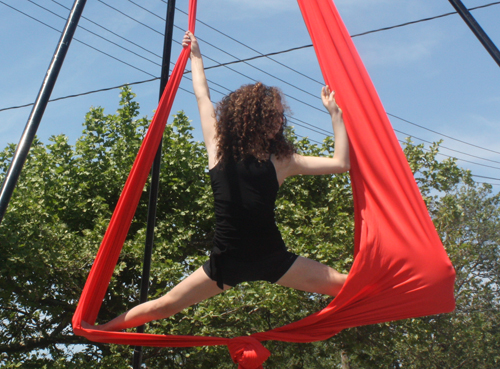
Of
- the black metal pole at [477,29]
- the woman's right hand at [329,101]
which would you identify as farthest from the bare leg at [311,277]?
the black metal pole at [477,29]

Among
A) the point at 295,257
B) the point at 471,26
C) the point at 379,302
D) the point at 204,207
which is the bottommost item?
the point at 379,302

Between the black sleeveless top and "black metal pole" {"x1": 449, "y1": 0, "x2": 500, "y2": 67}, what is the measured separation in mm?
1841

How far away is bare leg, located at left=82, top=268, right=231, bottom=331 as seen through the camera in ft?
7.17

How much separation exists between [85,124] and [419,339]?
18.5 ft

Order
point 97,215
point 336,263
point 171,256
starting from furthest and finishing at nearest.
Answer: point 97,215
point 171,256
point 336,263

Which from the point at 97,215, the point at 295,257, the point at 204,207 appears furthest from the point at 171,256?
the point at 295,257

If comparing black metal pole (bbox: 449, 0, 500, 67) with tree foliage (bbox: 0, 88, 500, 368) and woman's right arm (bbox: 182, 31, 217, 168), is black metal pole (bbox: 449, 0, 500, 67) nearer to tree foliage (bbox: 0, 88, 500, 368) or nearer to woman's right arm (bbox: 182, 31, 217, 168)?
woman's right arm (bbox: 182, 31, 217, 168)

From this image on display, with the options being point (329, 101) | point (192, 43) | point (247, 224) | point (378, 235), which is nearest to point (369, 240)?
point (378, 235)

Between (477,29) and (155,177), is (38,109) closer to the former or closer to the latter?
(155,177)

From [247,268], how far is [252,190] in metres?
0.35

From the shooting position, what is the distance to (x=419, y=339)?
637 centimetres

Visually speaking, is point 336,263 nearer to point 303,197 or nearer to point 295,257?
point 303,197

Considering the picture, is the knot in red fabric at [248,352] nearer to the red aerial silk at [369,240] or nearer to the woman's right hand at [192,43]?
the red aerial silk at [369,240]

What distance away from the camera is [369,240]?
210 cm
